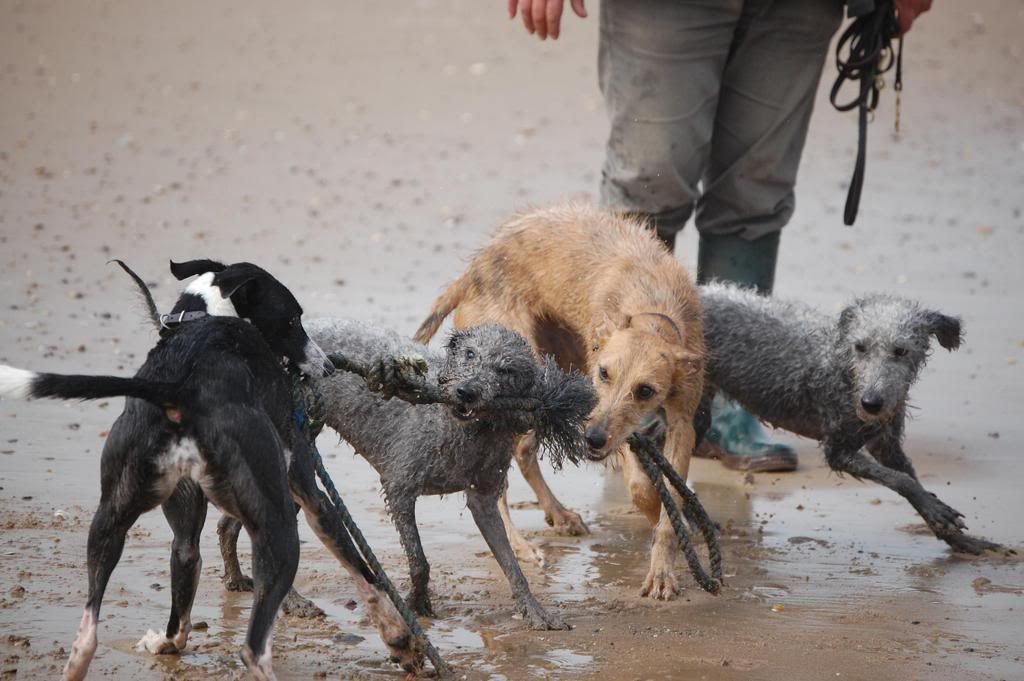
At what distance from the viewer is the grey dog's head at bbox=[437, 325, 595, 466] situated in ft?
15.7

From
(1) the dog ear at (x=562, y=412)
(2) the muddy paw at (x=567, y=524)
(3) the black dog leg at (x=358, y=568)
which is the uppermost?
(1) the dog ear at (x=562, y=412)

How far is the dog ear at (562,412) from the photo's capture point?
15.7 feet

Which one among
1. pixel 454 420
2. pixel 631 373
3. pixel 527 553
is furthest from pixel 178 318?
pixel 527 553

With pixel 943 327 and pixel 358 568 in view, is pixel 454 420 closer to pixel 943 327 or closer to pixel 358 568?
pixel 358 568

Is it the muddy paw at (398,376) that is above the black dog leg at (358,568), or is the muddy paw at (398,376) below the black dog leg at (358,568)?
above

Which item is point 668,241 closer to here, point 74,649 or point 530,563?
point 530,563

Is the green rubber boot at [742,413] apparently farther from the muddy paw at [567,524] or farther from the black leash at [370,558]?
the black leash at [370,558]

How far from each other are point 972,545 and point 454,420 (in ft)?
7.72

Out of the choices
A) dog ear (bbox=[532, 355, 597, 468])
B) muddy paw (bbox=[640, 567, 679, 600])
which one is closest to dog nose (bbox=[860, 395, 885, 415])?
muddy paw (bbox=[640, 567, 679, 600])

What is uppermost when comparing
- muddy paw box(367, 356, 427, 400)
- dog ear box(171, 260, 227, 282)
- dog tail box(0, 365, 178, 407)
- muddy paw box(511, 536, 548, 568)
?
dog ear box(171, 260, 227, 282)

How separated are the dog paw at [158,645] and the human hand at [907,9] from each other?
15.0 feet

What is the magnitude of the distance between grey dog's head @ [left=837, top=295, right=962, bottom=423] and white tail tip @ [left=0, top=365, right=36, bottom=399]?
3.53m

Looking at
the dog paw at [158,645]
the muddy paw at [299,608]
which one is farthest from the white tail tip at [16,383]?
the muddy paw at [299,608]

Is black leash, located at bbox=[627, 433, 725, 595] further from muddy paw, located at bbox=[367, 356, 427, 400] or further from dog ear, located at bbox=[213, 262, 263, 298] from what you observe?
dog ear, located at bbox=[213, 262, 263, 298]
